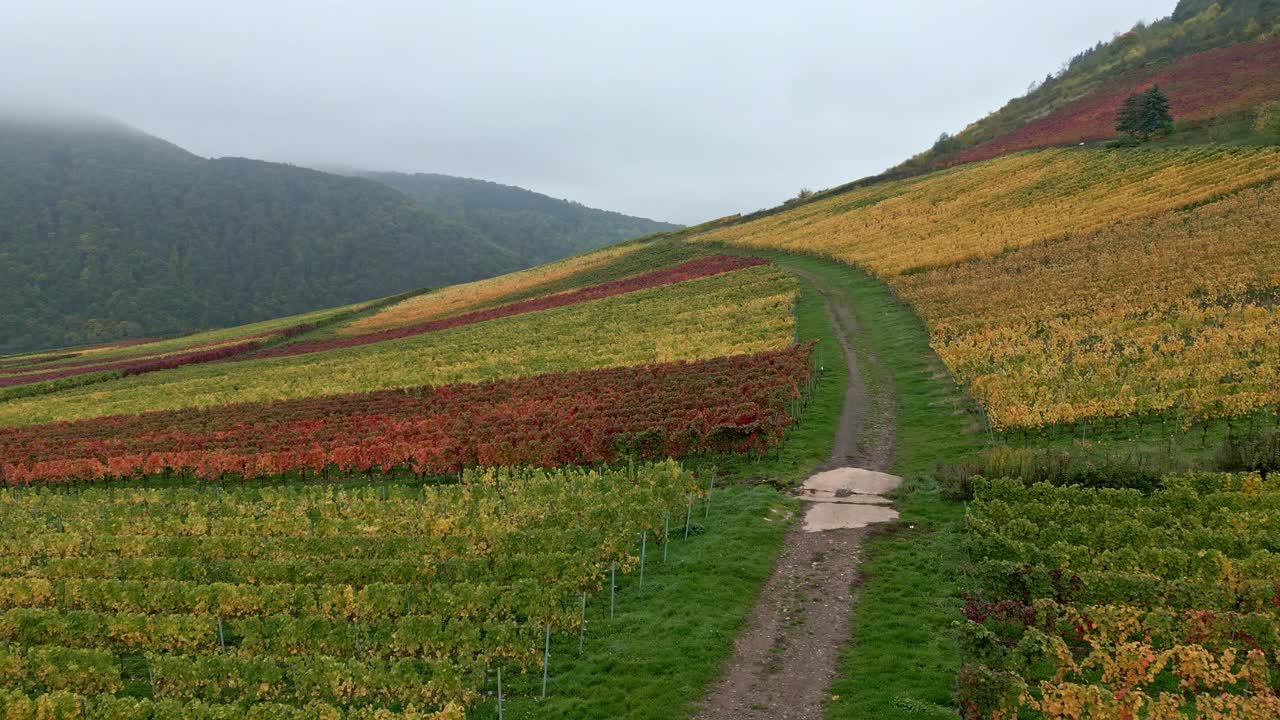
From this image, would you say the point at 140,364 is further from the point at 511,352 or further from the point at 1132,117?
the point at 1132,117

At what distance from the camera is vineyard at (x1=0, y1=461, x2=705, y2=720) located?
15594 mm

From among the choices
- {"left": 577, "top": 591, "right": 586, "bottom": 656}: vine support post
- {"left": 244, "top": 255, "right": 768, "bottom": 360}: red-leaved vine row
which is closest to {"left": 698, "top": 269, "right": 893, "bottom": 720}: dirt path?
{"left": 577, "top": 591, "right": 586, "bottom": 656}: vine support post

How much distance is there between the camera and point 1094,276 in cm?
5009

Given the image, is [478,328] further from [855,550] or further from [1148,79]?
[1148,79]

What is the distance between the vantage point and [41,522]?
28.8 metres

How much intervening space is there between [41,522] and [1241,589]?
3989cm

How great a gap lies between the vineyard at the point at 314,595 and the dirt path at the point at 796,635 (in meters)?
4.28

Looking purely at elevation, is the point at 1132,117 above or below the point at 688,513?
above

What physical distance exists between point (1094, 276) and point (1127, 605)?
41.9m

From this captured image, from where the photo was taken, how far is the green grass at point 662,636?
49.7 feet

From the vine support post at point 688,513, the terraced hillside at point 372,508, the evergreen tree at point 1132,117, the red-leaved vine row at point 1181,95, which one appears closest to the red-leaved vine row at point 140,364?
the terraced hillside at point 372,508

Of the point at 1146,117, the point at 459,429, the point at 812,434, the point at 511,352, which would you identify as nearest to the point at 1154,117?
the point at 1146,117

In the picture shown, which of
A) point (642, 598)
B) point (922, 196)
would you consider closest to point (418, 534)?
point (642, 598)

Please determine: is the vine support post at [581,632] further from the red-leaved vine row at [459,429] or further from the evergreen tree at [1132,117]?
the evergreen tree at [1132,117]
